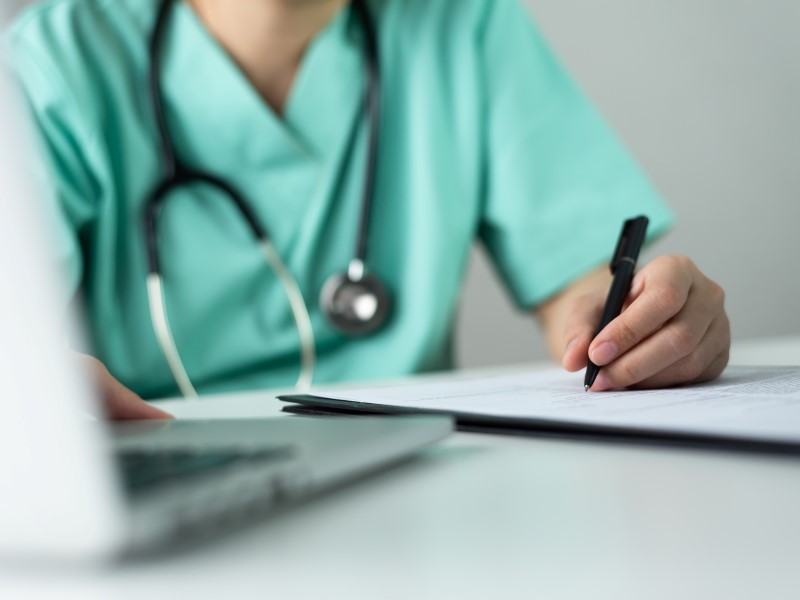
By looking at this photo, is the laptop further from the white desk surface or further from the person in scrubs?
the person in scrubs

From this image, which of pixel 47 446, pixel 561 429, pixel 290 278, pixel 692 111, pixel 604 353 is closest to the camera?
pixel 47 446

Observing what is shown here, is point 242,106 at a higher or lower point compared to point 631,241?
higher

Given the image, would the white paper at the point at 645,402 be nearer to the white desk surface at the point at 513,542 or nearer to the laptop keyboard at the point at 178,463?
the white desk surface at the point at 513,542

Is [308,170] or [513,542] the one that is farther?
[308,170]

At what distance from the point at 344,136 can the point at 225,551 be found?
0.76 meters

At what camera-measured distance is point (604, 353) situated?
0.43m

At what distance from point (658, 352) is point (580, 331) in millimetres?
45

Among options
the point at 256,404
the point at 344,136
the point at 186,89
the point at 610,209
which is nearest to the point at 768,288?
the point at 610,209

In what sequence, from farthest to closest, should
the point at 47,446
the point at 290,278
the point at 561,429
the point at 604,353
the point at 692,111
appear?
the point at 692,111, the point at 290,278, the point at 604,353, the point at 561,429, the point at 47,446

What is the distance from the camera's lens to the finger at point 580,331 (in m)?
0.45

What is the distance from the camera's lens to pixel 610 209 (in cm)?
91

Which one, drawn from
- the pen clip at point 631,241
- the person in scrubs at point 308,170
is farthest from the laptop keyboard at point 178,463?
the person in scrubs at point 308,170

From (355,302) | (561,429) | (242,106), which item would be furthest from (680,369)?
(242,106)

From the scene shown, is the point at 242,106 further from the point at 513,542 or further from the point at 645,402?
the point at 513,542
